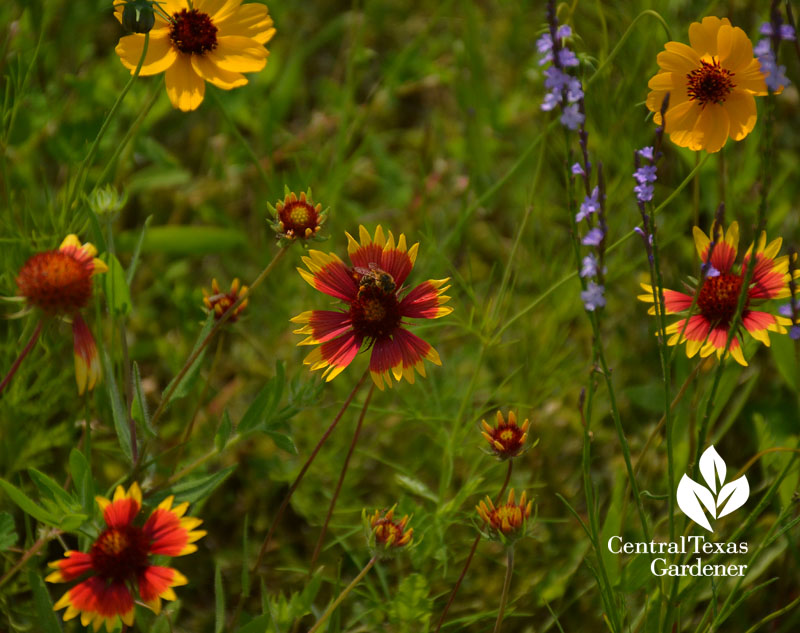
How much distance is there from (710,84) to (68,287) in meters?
0.85

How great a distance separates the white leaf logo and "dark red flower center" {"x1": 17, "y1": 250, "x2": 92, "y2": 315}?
0.78 metres

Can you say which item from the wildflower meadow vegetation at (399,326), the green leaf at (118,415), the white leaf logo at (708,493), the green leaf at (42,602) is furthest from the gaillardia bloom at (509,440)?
the green leaf at (42,602)

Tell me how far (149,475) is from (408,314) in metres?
0.41

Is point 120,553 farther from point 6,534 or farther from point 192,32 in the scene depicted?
point 192,32

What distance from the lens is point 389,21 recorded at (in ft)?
7.47

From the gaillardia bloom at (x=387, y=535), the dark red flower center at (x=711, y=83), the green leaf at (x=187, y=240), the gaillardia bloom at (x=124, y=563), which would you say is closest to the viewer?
the gaillardia bloom at (x=124, y=563)

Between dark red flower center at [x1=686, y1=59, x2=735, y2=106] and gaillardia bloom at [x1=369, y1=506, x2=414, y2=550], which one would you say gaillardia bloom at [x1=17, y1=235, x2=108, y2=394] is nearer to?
gaillardia bloom at [x1=369, y1=506, x2=414, y2=550]

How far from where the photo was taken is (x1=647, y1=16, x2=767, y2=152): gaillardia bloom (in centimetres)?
107

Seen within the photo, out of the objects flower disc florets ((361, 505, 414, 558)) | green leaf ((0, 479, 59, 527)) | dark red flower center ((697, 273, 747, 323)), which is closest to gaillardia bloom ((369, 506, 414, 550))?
flower disc florets ((361, 505, 414, 558))

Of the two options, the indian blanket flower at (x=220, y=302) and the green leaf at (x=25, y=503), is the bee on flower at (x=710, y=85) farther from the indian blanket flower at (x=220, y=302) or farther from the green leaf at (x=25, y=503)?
the green leaf at (x=25, y=503)

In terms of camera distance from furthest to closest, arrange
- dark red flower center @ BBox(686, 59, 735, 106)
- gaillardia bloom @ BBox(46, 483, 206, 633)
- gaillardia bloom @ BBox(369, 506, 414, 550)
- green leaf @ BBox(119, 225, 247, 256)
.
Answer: green leaf @ BBox(119, 225, 247, 256), dark red flower center @ BBox(686, 59, 735, 106), gaillardia bloom @ BBox(369, 506, 414, 550), gaillardia bloom @ BBox(46, 483, 206, 633)

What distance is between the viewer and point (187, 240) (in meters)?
1.67

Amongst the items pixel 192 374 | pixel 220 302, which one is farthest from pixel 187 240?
pixel 192 374

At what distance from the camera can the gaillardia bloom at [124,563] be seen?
2.88 feet
